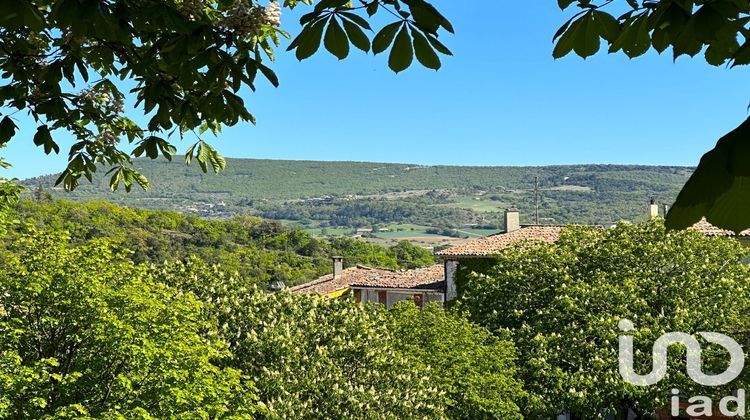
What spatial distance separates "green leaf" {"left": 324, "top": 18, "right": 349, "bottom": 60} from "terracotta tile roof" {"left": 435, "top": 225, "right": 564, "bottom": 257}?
82.8ft

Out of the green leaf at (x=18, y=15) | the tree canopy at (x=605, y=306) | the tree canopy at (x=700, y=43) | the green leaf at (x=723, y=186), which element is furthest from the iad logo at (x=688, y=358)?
the green leaf at (x=723, y=186)

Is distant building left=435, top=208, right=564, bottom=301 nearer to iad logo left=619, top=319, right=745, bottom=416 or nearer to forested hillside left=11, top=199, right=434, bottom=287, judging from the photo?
iad logo left=619, top=319, right=745, bottom=416

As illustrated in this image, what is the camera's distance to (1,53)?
4.10 metres

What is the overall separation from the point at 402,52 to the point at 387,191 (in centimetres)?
16509

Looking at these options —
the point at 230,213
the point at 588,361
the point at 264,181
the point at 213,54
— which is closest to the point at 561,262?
the point at 588,361

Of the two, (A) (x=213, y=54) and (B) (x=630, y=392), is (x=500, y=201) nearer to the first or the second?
(B) (x=630, y=392)

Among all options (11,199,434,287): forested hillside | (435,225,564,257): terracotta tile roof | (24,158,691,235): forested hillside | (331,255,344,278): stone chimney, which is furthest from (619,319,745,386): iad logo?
(24,158,691,235): forested hillside

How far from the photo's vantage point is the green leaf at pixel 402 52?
196 cm

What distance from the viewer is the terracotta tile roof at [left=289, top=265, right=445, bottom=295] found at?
3447 cm

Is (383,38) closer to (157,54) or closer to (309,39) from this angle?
(309,39)

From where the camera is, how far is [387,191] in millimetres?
167000

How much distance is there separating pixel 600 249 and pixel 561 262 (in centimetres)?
123

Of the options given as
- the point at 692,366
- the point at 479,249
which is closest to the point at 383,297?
the point at 479,249

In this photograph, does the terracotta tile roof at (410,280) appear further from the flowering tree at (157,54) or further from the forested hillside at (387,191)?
the forested hillside at (387,191)
